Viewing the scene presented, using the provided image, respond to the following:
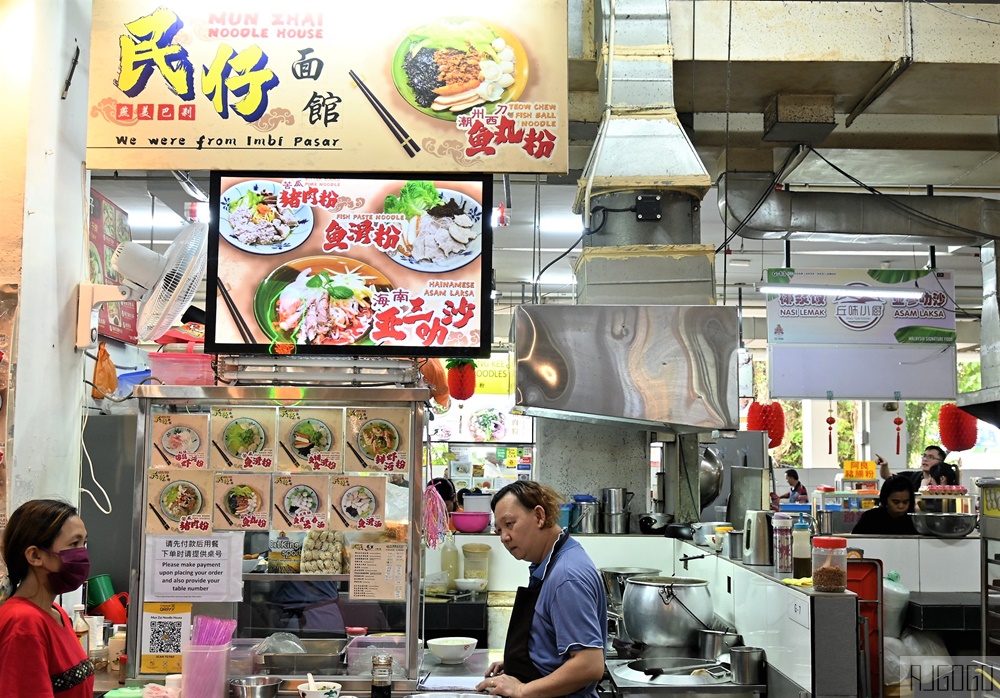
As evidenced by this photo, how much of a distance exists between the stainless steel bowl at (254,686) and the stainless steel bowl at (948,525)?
5.37m

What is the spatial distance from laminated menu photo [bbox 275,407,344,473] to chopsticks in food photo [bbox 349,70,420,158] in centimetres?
104

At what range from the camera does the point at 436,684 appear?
3277mm

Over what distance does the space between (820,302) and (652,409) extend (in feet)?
17.8

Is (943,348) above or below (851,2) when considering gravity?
below

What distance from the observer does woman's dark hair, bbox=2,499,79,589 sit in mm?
2592

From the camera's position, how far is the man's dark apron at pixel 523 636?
3.08m

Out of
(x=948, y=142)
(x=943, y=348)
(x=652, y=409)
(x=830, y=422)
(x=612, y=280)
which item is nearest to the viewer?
(x=652, y=409)

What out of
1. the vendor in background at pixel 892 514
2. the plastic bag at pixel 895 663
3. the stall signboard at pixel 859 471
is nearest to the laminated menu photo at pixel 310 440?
the plastic bag at pixel 895 663

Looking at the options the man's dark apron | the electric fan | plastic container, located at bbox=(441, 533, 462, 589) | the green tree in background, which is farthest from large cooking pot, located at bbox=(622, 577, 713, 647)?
the green tree in background

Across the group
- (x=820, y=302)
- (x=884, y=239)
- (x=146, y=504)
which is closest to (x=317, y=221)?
(x=146, y=504)

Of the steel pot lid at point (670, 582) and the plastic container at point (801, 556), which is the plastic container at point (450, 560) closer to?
the steel pot lid at point (670, 582)

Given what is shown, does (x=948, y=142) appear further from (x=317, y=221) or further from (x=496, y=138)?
(x=317, y=221)

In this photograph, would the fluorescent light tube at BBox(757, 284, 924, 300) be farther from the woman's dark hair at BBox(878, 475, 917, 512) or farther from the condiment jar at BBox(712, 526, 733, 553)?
the condiment jar at BBox(712, 526, 733, 553)

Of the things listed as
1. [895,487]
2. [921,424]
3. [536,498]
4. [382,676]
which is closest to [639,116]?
[536,498]
